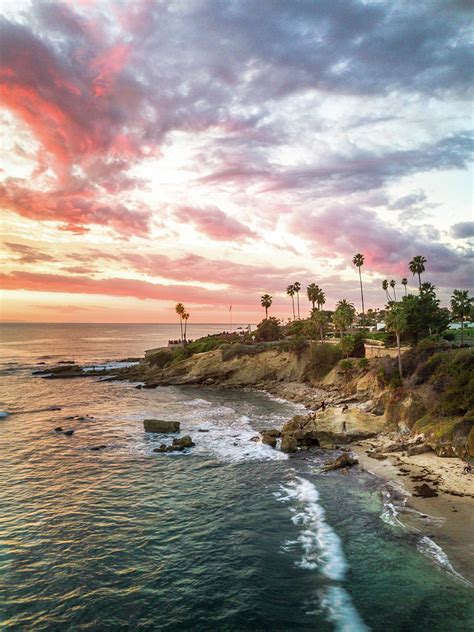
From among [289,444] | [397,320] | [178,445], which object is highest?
[397,320]

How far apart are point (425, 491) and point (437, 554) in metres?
7.60

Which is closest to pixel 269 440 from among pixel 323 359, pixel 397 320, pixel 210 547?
pixel 210 547

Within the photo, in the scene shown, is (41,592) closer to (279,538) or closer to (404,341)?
(279,538)

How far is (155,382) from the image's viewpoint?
3533 inches

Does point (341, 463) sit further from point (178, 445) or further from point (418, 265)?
point (418, 265)

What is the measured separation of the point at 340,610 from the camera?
673 inches

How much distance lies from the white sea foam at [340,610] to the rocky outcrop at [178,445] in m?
25.1

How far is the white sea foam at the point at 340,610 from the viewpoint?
16.1 meters

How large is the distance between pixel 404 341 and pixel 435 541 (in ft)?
179

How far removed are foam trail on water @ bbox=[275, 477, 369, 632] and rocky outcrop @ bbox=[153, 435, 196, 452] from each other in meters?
14.2

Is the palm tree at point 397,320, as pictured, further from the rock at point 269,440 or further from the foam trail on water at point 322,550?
the foam trail on water at point 322,550

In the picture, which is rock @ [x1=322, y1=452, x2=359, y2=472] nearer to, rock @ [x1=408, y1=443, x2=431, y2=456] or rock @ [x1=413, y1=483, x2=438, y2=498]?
rock @ [x1=408, y1=443, x2=431, y2=456]

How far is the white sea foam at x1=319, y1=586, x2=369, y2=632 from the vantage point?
16109 millimetres

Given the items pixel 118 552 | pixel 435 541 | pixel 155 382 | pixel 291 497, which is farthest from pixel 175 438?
pixel 155 382
